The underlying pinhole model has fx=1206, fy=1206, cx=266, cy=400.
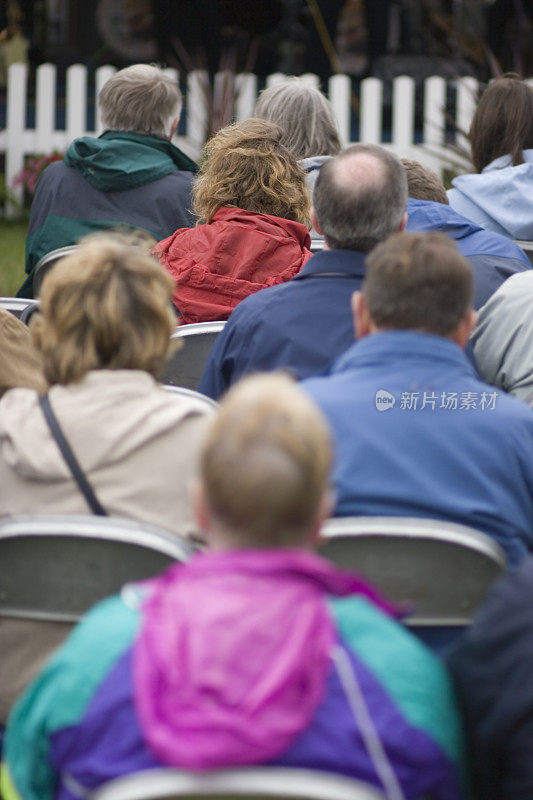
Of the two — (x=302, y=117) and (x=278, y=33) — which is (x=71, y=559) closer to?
(x=302, y=117)

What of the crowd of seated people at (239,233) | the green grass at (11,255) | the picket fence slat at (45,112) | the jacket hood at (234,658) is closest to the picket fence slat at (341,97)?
the picket fence slat at (45,112)

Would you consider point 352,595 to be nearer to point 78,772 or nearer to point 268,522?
point 268,522

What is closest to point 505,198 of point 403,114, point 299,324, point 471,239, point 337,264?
point 471,239

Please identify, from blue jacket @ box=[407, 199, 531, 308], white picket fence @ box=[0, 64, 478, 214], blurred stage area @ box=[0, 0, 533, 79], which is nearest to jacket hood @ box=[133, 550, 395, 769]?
blue jacket @ box=[407, 199, 531, 308]

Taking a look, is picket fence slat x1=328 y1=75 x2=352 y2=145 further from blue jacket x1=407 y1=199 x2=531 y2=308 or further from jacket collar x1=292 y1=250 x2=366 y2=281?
jacket collar x1=292 y1=250 x2=366 y2=281

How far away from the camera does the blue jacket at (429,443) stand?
2.13 m

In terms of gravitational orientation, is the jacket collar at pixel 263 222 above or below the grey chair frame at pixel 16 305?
above

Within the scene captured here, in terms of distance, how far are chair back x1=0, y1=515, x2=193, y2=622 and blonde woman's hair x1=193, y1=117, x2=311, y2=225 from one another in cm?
194

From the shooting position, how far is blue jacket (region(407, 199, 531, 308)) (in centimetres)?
366

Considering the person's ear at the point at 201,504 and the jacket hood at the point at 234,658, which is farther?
the person's ear at the point at 201,504

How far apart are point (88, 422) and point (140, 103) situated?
2.90 m

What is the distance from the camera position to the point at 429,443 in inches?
84.6

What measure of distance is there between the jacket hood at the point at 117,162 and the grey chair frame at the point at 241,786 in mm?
3465

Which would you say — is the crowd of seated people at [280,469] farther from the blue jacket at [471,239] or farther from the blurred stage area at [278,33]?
the blurred stage area at [278,33]
